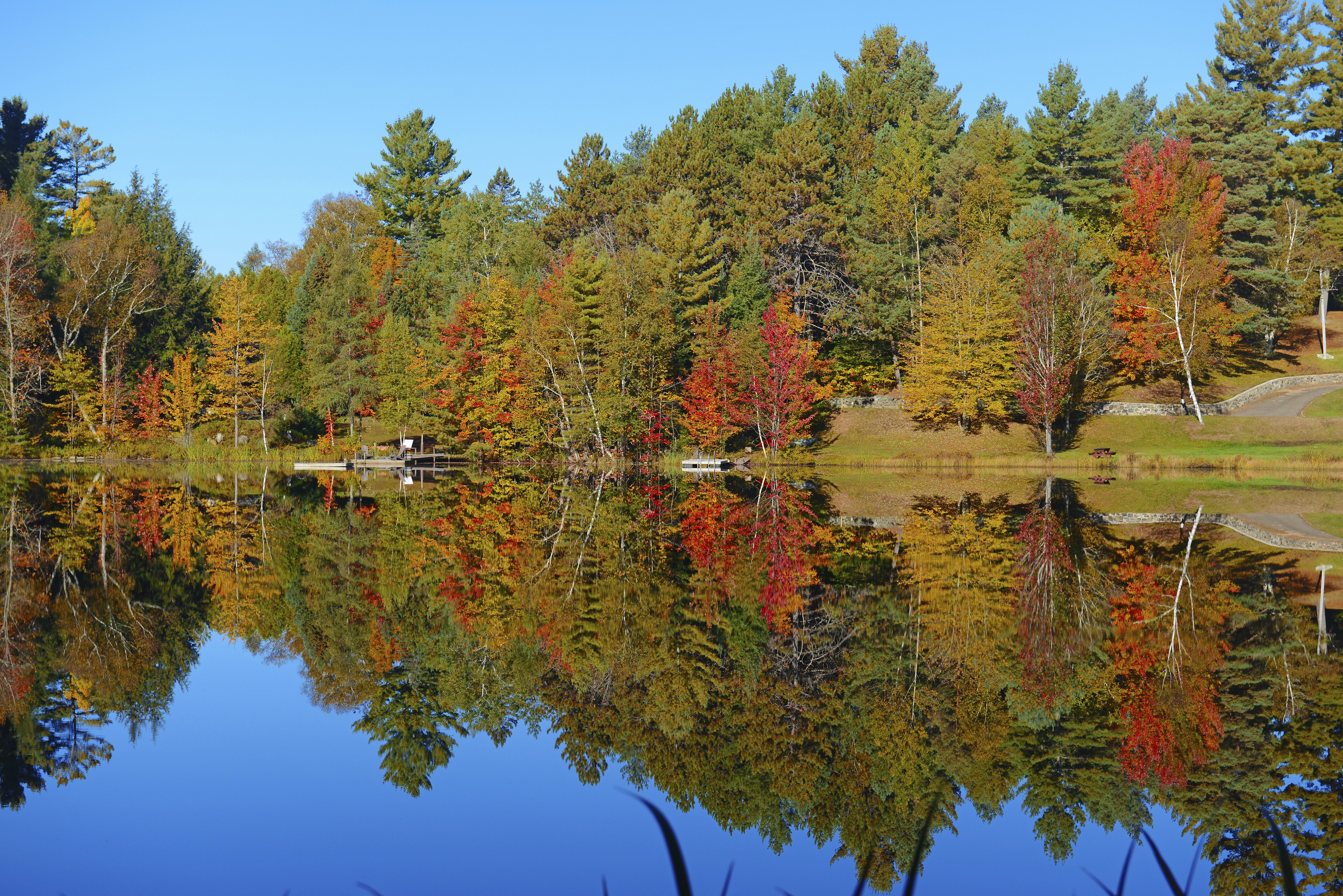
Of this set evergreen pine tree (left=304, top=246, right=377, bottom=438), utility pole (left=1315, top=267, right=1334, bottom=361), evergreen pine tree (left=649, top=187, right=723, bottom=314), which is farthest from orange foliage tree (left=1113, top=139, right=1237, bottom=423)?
evergreen pine tree (left=304, top=246, right=377, bottom=438)

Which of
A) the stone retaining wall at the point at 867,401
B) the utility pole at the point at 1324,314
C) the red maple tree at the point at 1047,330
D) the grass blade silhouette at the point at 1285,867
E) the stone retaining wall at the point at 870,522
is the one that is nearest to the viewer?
the grass blade silhouette at the point at 1285,867

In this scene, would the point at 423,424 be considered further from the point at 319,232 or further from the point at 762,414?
the point at 319,232

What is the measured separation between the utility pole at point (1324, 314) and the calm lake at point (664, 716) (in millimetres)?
45859

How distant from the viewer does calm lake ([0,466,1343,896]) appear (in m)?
6.50

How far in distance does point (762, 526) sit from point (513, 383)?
3511cm

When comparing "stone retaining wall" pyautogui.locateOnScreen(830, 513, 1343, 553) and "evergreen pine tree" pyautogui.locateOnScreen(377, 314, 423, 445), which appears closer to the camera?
"stone retaining wall" pyautogui.locateOnScreen(830, 513, 1343, 553)

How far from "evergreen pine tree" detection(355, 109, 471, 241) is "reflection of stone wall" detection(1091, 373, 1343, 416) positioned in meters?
59.2

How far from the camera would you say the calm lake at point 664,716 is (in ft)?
21.3

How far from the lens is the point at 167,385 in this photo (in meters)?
63.6

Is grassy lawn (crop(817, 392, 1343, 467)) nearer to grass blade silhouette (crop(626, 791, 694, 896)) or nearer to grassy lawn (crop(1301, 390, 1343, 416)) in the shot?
grassy lawn (crop(1301, 390, 1343, 416))

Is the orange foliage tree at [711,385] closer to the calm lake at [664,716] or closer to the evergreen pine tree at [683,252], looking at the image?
the evergreen pine tree at [683,252]

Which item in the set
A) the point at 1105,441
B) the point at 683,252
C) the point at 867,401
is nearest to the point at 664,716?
the point at 1105,441

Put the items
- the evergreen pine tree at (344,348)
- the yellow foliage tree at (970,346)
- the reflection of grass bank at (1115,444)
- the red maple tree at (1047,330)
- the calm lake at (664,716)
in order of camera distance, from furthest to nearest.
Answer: the evergreen pine tree at (344,348) < the yellow foliage tree at (970,346) < the red maple tree at (1047,330) < the reflection of grass bank at (1115,444) < the calm lake at (664,716)

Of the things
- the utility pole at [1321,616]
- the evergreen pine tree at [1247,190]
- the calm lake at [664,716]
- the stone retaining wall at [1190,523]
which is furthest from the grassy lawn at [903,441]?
the utility pole at [1321,616]
